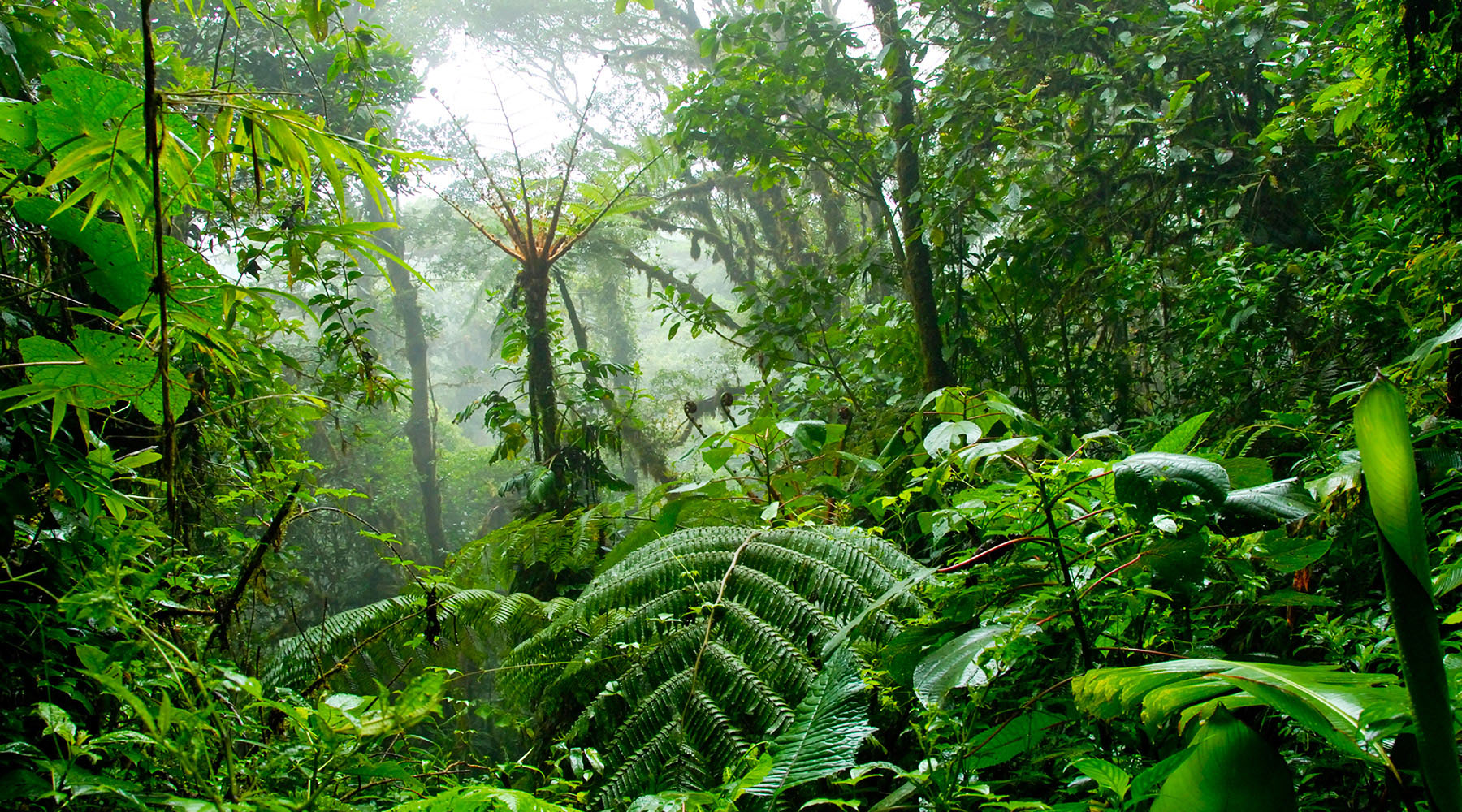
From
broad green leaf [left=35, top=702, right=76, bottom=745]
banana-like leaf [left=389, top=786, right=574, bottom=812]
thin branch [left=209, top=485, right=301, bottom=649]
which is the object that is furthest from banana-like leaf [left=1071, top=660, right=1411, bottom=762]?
thin branch [left=209, top=485, right=301, bottom=649]

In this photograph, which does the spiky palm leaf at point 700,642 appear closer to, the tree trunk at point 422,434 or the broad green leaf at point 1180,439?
the broad green leaf at point 1180,439

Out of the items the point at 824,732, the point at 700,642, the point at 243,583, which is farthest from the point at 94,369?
the point at 824,732

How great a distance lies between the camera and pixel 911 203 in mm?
2754

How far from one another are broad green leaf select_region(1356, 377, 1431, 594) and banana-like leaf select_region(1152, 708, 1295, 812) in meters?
0.14

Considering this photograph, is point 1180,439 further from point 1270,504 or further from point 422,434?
point 422,434

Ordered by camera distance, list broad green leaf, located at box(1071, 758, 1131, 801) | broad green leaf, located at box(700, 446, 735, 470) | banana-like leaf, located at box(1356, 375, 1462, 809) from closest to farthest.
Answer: banana-like leaf, located at box(1356, 375, 1462, 809), broad green leaf, located at box(1071, 758, 1131, 801), broad green leaf, located at box(700, 446, 735, 470)

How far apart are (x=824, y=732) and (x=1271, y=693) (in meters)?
0.44

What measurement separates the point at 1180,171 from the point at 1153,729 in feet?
9.48

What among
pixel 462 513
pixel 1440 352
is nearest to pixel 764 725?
pixel 1440 352

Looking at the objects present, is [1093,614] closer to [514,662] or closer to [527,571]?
[514,662]

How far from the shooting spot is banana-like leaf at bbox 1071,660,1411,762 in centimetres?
44

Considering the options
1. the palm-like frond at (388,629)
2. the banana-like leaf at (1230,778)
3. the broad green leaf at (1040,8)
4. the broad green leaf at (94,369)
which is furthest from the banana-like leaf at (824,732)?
the broad green leaf at (1040,8)

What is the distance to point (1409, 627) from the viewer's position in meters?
0.38

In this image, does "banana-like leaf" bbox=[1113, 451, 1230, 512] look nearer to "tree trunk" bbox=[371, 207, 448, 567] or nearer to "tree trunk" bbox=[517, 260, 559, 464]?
"tree trunk" bbox=[517, 260, 559, 464]
